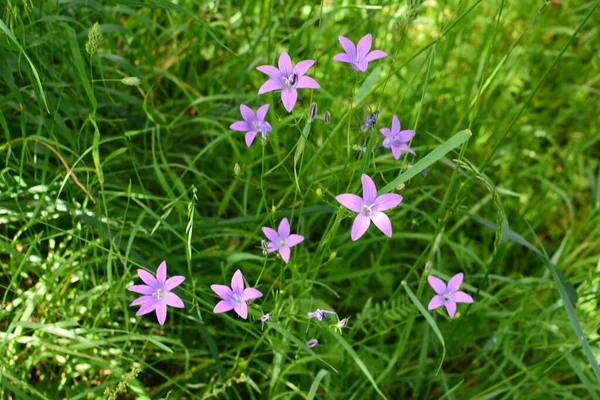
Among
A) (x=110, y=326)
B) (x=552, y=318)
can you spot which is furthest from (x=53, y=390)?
(x=552, y=318)

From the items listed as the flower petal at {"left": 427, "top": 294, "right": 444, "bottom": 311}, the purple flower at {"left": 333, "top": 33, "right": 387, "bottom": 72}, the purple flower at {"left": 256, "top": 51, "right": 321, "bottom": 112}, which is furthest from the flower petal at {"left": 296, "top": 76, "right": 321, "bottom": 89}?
the flower petal at {"left": 427, "top": 294, "right": 444, "bottom": 311}

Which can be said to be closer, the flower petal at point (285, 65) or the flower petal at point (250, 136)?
the flower petal at point (285, 65)

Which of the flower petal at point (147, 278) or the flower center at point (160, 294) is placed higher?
the flower petal at point (147, 278)

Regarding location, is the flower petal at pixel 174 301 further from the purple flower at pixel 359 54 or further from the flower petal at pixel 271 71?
the purple flower at pixel 359 54

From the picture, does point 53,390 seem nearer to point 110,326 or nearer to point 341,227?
point 110,326

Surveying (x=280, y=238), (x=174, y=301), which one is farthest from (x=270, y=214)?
(x=174, y=301)

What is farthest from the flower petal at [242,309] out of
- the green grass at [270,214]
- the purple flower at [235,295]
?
the green grass at [270,214]

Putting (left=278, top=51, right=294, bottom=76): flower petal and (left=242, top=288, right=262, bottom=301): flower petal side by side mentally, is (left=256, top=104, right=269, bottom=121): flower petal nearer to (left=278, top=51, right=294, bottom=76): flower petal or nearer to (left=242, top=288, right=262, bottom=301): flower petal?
(left=278, top=51, right=294, bottom=76): flower petal
